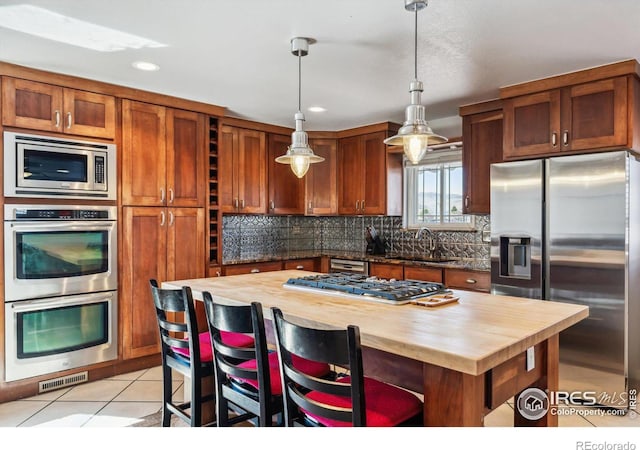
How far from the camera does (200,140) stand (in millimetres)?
3918

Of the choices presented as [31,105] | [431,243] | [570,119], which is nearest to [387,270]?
[431,243]

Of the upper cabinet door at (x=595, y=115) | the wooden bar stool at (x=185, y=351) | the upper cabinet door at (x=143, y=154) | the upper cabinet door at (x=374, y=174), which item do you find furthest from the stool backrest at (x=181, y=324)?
the upper cabinet door at (x=374, y=174)

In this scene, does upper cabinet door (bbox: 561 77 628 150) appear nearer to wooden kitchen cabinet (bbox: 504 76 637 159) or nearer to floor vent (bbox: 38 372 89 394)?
wooden kitchen cabinet (bbox: 504 76 637 159)

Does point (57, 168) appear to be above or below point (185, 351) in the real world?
above

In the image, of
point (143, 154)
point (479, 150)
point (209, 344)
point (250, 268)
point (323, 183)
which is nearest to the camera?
point (209, 344)

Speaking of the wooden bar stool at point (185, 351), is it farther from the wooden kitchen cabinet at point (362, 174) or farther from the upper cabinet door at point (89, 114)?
the wooden kitchen cabinet at point (362, 174)

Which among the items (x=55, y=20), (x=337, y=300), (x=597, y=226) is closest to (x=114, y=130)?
(x=55, y=20)

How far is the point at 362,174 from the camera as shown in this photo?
481 cm

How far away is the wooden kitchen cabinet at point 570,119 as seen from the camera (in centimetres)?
278

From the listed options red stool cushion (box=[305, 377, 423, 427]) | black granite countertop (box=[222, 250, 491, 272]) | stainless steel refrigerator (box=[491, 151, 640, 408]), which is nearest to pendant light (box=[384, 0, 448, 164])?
red stool cushion (box=[305, 377, 423, 427])

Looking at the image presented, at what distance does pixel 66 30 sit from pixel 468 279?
11.1ft

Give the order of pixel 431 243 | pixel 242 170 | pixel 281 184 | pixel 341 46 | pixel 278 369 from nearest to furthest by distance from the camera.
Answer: pixel 278 369
pixel 341 46
pixel 242 170
pixel 431 243
pixel 281 184

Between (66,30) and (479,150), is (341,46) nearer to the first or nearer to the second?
(66,30)
